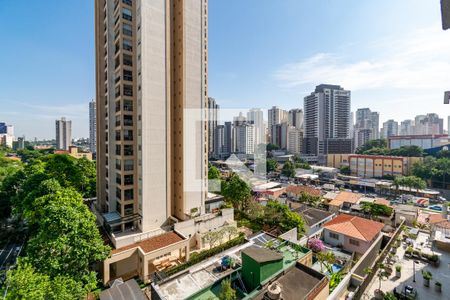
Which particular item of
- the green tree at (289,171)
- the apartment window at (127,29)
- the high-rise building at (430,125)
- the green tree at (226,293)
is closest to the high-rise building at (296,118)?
the green tree at (289,171)

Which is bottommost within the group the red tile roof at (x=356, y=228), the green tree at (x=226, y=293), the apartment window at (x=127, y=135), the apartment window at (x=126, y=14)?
the red tile roof at (x=356, y=228)

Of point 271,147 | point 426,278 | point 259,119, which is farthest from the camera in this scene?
point 271,147

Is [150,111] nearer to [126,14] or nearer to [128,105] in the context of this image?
[128,105]

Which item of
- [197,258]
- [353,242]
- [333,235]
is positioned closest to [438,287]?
[353,242]

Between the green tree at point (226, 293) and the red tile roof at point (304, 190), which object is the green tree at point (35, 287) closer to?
the green tree at point (226, 293)

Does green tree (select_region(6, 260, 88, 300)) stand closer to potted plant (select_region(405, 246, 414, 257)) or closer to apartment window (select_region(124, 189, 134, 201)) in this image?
apartment window (select_region(124, 189, 134, 201))

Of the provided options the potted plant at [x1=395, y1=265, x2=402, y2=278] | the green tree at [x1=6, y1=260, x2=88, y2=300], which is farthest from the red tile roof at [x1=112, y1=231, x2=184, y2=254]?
the potted plant at [x1=395, y1=265, x2=402, y2=278]
